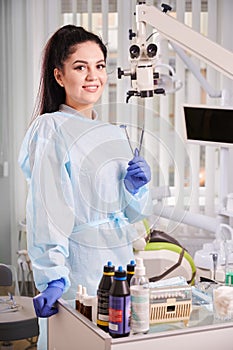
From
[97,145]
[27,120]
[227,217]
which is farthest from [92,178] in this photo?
[27,120]

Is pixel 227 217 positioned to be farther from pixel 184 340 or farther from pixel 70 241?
pixel 184 340

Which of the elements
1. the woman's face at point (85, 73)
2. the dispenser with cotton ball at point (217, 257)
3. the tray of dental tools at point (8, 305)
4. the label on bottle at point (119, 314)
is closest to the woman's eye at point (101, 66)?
the woman's face at point (85, 73)

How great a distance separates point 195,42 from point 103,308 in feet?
2.00

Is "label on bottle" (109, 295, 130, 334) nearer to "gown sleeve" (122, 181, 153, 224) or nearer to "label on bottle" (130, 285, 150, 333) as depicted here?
"label on bottle" (130, 285, 150, 333)

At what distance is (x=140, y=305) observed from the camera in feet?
5.09

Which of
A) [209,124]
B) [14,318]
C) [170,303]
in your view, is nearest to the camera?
[170,303]

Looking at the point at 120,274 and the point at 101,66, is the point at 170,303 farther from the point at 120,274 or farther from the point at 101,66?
the point at 101,66

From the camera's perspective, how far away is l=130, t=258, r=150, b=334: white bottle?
1553 millimetres

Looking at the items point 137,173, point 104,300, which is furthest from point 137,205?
point 104,300

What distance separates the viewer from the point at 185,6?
4461 mm

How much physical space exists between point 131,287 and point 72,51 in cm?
76

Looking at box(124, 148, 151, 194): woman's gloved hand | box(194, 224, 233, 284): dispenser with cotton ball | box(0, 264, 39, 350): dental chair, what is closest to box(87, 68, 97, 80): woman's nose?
box(124, 148, 151, 194): woman's gloved hand

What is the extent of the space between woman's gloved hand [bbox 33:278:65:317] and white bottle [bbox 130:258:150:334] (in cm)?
27

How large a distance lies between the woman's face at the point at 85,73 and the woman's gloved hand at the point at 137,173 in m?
0.22
